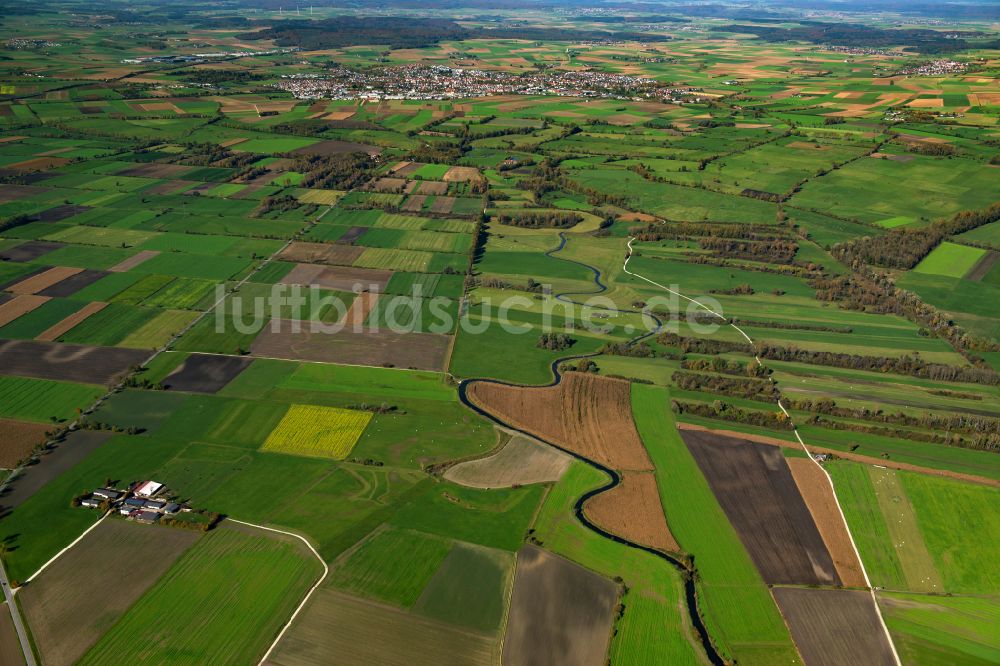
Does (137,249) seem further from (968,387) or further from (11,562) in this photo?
(968,387)

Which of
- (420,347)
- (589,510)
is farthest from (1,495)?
(589,510)

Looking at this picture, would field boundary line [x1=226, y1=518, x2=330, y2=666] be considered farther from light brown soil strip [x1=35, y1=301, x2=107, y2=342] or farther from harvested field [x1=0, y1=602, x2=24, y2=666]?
light brown soil strip [x1=35, y1=301, x2=107, y2=342]

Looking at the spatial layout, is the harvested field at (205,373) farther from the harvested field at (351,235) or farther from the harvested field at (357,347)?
the harvested field at (351,235)

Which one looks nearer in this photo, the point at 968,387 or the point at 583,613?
the point at 583,613

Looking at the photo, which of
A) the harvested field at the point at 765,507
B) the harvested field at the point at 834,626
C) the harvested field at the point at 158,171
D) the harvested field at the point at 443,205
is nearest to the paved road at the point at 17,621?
the harvested field at the point at 834,626

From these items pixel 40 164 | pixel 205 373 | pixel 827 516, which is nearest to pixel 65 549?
pixel 205 373
